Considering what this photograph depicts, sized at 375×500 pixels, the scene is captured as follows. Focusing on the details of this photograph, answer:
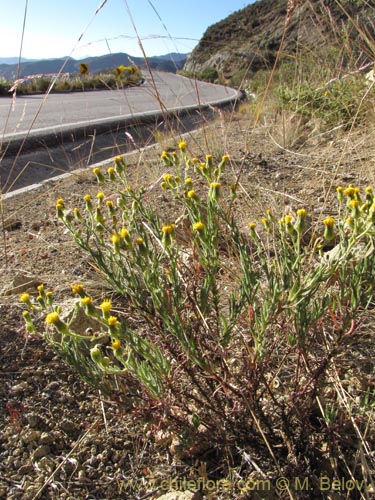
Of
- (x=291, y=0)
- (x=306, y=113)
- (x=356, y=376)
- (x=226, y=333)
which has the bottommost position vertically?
(x=356, y=376)

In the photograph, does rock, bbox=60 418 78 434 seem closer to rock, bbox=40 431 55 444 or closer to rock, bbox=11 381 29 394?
rock, bbox=40 431 55 444

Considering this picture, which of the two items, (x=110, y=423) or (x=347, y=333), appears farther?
(x=110, y=423)

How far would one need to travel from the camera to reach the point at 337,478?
1186 mm

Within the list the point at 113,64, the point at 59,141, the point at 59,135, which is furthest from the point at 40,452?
the point at 59,135

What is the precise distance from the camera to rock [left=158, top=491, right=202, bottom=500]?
3.86 feet

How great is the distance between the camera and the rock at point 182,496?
118 cm

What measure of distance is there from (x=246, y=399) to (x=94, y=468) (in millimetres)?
517

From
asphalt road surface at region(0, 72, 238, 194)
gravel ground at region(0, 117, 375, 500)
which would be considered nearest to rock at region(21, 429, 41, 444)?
gravel ground at region(0, 117, 375, 500)

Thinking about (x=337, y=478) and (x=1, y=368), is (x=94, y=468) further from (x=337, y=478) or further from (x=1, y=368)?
(x=337, y=478)

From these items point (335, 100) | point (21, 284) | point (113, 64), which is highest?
point (113, 64)

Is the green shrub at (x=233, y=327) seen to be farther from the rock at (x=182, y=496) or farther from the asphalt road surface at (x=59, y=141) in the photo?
the asphalt road surface at (x=59, y=141)

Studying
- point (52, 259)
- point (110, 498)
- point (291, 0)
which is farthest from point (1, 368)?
point (291, 0)

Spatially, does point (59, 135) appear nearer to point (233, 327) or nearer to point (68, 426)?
point (68, 426)

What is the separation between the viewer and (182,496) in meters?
1.18
